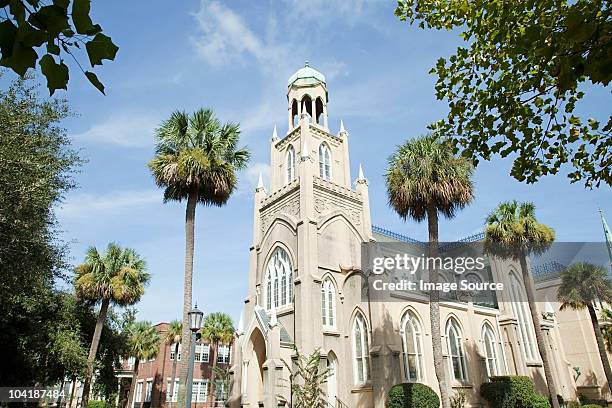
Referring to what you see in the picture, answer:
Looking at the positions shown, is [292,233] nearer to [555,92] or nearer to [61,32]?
[555,92]

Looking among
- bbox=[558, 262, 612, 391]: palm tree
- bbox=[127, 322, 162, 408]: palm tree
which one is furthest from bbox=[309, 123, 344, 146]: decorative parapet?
bbox=[127, 322, 162, 408]: palm tree

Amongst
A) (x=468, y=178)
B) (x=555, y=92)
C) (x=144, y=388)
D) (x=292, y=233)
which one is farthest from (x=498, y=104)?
(x=144, y=388)

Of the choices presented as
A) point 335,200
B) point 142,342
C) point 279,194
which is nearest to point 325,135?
point 335,200

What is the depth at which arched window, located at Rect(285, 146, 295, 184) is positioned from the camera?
30.7m

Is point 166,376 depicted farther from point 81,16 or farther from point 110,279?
point 81,16

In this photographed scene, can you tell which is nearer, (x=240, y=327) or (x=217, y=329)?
(x=240, y=327)

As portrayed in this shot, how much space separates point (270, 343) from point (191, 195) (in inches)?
347

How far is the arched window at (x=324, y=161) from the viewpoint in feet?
98.9

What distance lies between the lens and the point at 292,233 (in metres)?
27.2

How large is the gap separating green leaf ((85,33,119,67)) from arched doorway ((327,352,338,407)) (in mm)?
22737

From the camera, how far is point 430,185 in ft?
62.3

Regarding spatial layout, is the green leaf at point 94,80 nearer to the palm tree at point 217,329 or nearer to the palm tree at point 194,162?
the palm tree at point 194,162

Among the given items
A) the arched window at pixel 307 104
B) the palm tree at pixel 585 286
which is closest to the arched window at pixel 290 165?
the arched window at pixel 307 104

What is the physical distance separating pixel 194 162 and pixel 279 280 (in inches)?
442
